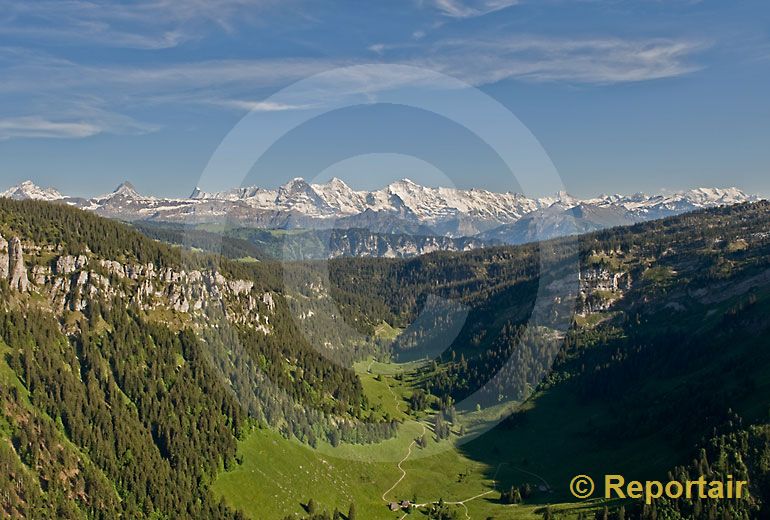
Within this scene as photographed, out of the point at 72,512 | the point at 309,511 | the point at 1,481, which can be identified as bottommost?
the point at 309,511

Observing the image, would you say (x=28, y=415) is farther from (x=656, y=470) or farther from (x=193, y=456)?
(x=656, y=470)

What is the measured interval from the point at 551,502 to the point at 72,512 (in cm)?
14132

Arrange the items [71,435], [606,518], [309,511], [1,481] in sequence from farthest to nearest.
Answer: [309,511] < [71,435] < [606,518] < [1,481]

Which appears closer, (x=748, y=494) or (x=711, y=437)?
(x=748, y=494)

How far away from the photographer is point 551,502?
650 feet

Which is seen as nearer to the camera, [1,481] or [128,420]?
[1,481]

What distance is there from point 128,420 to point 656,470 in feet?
546

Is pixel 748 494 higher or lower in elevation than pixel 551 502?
higher

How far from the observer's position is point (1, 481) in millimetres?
151375

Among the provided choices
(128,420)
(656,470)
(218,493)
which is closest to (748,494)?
(656,470)

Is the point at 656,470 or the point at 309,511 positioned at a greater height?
the point at 656,470

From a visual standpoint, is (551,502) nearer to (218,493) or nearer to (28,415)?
(218,493)

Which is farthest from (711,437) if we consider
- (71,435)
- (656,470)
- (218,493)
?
(71,435)

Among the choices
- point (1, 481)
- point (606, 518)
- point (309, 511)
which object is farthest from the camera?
point (309, 511)
